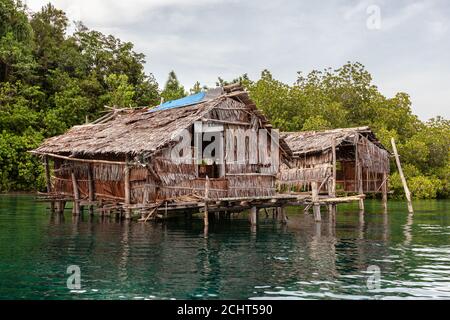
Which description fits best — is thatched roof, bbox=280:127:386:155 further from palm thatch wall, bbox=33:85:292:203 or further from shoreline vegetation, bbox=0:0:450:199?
shoreline vegetation, bbox=0:0:450:199

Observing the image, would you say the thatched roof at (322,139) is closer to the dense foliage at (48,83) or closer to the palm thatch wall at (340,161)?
the palm thatch wall at (340,161)

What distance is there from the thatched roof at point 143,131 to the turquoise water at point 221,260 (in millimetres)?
3138

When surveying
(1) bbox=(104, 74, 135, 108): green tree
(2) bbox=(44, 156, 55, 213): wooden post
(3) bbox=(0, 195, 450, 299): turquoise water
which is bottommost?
(3) bbox=(0, 195, 450, 299): turquoise water

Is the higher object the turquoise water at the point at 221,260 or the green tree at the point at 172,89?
the green tree at the point at 172,89

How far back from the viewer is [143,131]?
21.4m

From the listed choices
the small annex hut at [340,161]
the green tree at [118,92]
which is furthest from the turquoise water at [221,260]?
the green tree at [118,92]

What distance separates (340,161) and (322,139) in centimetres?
381

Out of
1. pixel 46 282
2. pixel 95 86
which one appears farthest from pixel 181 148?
pixel 95 86

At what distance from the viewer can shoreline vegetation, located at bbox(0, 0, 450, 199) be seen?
4197cm

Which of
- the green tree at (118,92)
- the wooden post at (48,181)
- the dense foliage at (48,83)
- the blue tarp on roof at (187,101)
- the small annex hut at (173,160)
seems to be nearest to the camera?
the small annex hut at (173,160)

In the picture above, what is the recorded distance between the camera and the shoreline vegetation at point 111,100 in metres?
42.0

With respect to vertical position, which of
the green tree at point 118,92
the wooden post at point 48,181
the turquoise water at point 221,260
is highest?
the green tree at point 118,92

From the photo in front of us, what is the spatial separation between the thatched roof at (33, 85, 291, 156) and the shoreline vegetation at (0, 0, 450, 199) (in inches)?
614

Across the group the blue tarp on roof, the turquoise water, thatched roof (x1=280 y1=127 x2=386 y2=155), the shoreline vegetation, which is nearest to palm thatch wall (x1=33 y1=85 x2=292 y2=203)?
the blue tarp on roof
